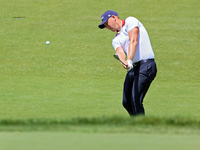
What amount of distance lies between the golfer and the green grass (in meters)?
0.50

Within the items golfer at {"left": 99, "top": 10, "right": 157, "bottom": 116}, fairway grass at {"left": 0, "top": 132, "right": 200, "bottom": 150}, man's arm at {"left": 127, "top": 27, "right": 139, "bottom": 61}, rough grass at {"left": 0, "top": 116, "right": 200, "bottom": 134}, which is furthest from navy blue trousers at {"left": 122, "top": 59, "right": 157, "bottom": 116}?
fairway grass at {"left": 0, "top": 132, "right": 200, "bottom": 150}

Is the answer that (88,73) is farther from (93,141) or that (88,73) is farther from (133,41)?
(93,141)

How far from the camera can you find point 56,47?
11.3 m

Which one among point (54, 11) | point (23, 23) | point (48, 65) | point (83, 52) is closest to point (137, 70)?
point (48, 65)

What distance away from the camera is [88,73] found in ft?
30.9

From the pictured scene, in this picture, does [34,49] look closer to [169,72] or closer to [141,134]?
[169,72]

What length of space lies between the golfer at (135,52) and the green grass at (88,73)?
499 millimetres

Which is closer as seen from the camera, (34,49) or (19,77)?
(19,77)

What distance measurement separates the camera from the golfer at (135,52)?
14.1ft

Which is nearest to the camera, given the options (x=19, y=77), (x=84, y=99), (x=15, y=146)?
(x=15, y=146)

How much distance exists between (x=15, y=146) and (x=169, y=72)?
7544 mm

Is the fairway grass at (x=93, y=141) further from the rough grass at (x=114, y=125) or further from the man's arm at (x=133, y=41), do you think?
the man's arm at (x=133, y=41)

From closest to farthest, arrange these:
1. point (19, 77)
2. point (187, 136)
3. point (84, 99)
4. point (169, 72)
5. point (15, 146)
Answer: point (15, 146) < point (187, 136) < point (84, 99) < point (19, 77) < point (169, 72)

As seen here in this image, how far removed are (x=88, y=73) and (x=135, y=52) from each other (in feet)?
17.0
